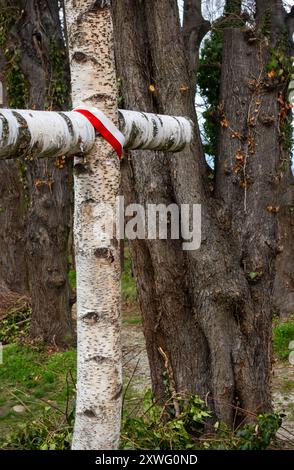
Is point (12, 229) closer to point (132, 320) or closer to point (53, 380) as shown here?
point (132, 320)

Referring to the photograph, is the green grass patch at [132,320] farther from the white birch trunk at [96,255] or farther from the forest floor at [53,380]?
the white birch trunk at [96,255]

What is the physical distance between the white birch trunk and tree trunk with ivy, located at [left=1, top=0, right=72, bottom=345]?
6.33m

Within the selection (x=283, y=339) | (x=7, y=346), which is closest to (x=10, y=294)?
(x=7, y=346)

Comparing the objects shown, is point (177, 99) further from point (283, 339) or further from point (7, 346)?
point (7, 346)

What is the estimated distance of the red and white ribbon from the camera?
3531mm

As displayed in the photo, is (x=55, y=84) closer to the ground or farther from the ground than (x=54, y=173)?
farther from the ground

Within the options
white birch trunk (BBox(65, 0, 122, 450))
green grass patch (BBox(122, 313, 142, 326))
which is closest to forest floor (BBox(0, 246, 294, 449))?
green grass patch (BBox(122, 313, 142, 326))

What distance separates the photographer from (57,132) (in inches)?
130

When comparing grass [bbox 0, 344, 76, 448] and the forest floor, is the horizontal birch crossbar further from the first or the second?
grass [bbox 0, 344, 76, 448]

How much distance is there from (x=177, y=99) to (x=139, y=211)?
2.99 ft

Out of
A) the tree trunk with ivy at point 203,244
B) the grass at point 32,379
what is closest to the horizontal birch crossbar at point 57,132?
the tree trunk with ivy at point 203,244

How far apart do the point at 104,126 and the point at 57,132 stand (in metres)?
0.31

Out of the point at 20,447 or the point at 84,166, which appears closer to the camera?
the point at 84,166
